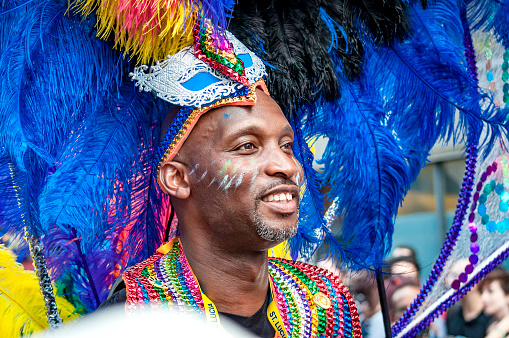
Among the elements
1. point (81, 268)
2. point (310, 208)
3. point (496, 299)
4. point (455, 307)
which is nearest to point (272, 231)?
point (310, 208)

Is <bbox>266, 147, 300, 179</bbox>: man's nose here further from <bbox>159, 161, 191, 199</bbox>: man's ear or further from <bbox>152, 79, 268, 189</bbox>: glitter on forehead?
<bbox>159, 161, 191, 199</bbox>: man's ear

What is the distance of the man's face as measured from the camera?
6.07 feet

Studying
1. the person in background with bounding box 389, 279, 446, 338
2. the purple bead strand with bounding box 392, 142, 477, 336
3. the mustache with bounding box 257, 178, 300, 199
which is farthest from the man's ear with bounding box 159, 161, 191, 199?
the person in background with bounding box 389, 279, 446, 338

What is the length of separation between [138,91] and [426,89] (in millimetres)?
1227

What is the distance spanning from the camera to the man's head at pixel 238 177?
1.85 meters

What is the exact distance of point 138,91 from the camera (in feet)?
7.11

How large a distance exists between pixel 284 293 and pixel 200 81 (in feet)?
2.89

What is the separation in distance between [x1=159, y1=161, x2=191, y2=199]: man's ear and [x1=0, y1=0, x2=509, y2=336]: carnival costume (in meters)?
0.05

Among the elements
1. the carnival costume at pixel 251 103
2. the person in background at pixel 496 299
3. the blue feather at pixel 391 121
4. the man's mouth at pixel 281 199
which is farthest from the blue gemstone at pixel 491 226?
the man's mouth at pixel 281 199

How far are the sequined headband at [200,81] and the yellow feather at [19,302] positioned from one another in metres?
0.82

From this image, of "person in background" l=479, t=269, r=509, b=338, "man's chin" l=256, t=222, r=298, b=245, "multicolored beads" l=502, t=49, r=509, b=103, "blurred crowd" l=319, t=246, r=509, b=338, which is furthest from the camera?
"person in background" l=479, t=269, r=509, b=338

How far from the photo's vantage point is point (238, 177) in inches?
73.0

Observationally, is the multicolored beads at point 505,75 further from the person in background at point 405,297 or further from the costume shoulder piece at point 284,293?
the person in background at point 405,297

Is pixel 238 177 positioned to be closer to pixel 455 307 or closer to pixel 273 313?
pixel 273 313
